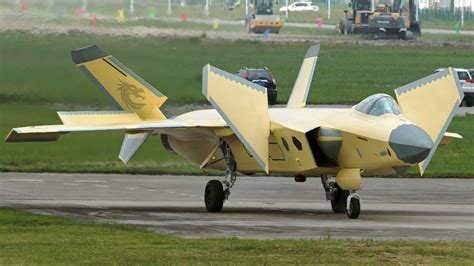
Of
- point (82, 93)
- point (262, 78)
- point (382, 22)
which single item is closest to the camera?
point (82, 93)

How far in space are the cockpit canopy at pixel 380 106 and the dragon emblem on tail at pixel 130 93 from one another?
20.8ft

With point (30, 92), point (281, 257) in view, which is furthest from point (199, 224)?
point (30, 92)

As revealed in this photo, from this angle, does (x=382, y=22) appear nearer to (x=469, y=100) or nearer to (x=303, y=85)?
(x=469, y=100)

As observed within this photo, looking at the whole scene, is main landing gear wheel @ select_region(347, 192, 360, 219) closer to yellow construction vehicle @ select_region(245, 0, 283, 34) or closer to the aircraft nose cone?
the aircraft nose cone

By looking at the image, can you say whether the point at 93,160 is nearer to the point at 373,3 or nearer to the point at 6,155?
the point at 6,155

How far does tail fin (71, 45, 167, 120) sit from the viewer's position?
32.8m

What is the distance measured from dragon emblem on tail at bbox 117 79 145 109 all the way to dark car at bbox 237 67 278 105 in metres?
29.9

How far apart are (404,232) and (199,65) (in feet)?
A: 63.5

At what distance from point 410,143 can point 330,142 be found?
86.5 inches

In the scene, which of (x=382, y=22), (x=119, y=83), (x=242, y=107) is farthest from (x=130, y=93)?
(x=382, y=22)

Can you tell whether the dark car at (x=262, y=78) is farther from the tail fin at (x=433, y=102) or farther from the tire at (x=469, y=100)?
the tail fin at (x=433, y=102)

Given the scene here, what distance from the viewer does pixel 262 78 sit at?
64.9 metres

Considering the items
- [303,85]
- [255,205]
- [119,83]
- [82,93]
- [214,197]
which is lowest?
[255,205]

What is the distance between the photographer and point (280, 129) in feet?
97.2
